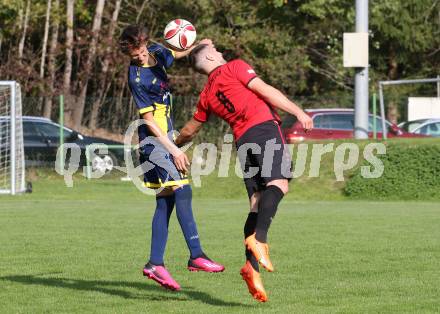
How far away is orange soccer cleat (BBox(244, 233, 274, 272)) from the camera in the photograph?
24.4 feet

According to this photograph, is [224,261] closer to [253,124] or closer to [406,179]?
[253,124]

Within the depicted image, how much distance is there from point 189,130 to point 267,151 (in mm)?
753

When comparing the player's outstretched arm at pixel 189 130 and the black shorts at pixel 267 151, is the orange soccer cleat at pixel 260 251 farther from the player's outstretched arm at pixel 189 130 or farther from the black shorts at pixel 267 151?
the player's outstretched arm at pixel 189 130

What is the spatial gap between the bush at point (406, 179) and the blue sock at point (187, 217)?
1367 cm

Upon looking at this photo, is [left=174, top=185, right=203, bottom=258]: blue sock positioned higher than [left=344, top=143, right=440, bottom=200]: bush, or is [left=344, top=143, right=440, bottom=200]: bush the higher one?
[left=174, top=185, right=203, bottom=258]: blue sock

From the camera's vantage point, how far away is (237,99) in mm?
7855

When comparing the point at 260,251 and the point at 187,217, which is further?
the point at 187,217

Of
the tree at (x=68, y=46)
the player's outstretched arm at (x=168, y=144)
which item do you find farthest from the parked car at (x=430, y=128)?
the player's outstretched arm at (x=168, y=144)

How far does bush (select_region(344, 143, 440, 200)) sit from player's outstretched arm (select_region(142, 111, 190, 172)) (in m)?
14.0

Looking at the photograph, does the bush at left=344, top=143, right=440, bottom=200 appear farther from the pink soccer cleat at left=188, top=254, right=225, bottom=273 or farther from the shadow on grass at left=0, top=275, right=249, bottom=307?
the pink soccer cleat at left=188, top=254, right=225, bottom=273

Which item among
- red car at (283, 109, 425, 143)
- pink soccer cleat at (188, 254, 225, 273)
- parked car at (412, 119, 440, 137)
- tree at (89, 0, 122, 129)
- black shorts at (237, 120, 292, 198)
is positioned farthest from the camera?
tree at (89, 0, 122, 129)

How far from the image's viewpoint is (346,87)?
41.6 metres

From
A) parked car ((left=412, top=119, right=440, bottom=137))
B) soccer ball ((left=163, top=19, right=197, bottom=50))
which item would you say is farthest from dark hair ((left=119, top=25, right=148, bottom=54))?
parked car ((left=412, top=119, right=440, bottom=137))

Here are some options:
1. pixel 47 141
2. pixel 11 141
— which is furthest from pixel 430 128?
pixel 11 141
